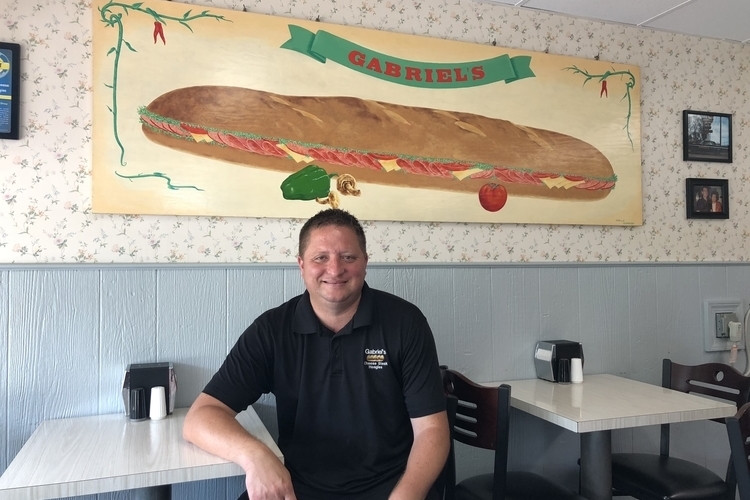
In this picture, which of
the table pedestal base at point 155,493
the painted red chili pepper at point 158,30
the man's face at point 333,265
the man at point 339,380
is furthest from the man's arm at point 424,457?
the painted red chili pepper at point 158,30

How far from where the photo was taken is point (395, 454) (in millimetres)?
1714

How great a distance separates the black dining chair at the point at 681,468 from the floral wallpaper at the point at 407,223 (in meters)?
0.66

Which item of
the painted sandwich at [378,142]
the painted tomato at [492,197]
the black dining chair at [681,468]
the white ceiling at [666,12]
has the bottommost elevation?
the black dining chair at [681,468]

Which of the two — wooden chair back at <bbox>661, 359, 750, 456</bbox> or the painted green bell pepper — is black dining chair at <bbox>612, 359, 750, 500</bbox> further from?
the painted green bell pepper

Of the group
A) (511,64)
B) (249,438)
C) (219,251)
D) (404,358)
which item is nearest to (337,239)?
(404,358)

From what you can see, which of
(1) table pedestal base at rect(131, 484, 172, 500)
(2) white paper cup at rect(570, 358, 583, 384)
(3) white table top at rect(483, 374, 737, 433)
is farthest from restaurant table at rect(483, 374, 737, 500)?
(1) table pedestal base at rect(131, 484, 172, 500)

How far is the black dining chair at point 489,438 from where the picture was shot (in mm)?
1844

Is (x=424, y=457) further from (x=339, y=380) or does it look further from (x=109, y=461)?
(x=109, y=461)

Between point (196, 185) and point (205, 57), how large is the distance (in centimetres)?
53

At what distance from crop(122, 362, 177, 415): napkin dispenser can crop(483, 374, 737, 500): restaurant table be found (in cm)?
132

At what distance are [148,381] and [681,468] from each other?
6.98 ft

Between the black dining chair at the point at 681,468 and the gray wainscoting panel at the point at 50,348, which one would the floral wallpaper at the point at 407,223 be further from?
the black dining chair at the point at 681,468

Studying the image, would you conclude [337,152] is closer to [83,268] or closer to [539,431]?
[83,268]

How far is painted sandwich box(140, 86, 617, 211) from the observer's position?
224cm
